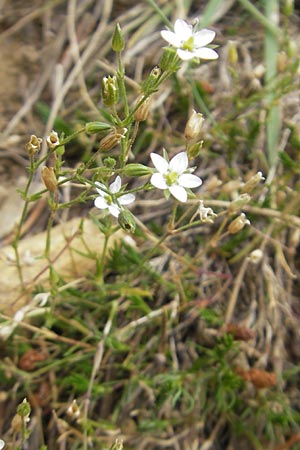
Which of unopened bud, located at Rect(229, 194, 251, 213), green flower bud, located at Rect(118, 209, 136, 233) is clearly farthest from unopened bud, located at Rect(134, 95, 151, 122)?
unopened bud, located at Rect(229, 194, 251, 213)

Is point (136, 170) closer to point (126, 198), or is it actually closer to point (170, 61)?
point (126, 198)

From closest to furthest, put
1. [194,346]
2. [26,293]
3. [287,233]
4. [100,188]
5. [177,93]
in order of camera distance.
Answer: [100,188] → [26,293] → [194,346] → [287,233] → [177,93]

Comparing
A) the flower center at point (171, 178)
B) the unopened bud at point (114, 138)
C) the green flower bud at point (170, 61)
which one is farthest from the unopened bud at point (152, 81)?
the flower center at point (171, 178)

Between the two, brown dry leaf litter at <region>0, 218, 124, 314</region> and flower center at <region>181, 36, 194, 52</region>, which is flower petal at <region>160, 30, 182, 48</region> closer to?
flower center at <region>181, 36, 194, 52</region>

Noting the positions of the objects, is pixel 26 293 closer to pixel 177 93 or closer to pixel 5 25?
pixel 177 93

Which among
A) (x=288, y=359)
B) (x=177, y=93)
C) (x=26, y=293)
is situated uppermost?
(x=177, y=93)

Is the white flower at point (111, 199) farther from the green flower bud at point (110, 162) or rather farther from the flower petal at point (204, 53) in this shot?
the flower petal at point (204, 53)

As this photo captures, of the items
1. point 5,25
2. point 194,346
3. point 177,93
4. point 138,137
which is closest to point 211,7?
point 177,93
